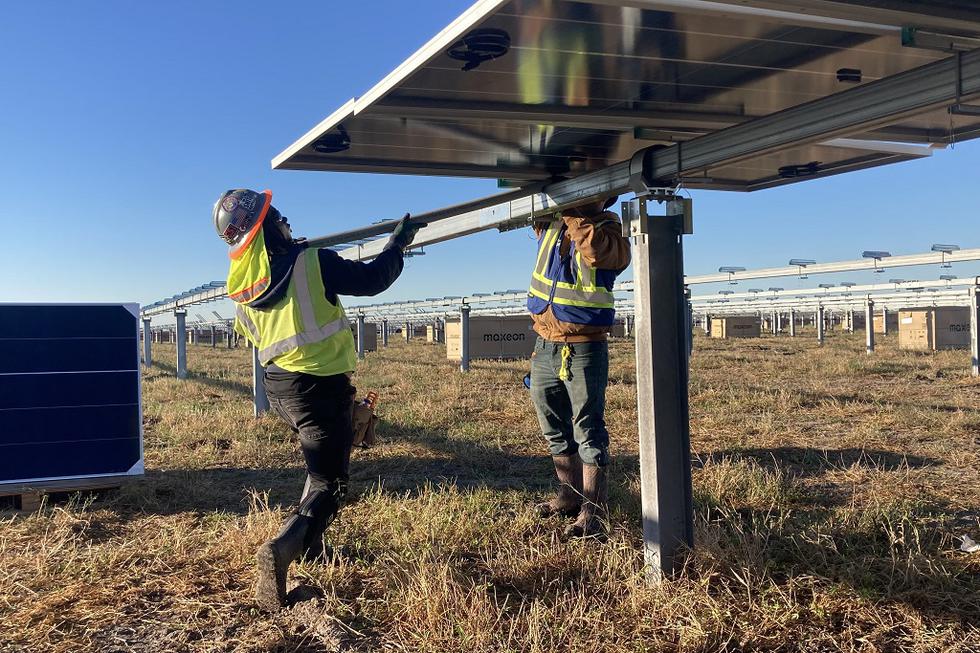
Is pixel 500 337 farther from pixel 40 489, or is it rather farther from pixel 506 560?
pixel 506 560

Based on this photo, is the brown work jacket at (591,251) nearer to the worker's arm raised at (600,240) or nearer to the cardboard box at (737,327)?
the worker's arm raised at (600,240)

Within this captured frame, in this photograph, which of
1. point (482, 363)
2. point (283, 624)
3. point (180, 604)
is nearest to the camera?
point (283, 624)

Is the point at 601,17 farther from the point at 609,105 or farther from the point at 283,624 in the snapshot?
the point at 283,624

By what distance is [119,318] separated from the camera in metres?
5.60

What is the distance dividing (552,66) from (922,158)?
2.75 metres

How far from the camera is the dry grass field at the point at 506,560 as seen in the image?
2902 mm

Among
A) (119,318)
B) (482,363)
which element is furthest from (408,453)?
(482,363)

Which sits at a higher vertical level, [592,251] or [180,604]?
[592,251]

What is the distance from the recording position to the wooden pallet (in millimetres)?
4988

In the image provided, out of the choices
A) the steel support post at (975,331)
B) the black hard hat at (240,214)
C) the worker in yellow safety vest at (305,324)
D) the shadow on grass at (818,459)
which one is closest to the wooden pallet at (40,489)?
the worker in yellow safety vest at (305,324)

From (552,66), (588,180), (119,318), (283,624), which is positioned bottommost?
(283,624)

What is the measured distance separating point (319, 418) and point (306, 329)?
446 mm

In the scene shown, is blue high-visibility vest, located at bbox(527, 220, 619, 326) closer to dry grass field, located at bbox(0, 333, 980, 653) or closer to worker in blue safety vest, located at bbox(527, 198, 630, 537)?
worker in blue safety vest, located at bbox(527, 198, 630, 537)

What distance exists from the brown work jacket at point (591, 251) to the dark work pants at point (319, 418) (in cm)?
127
